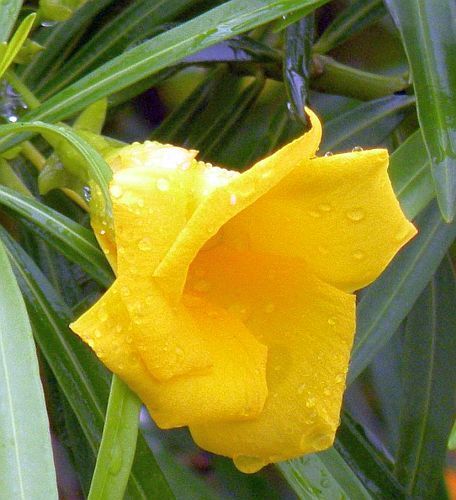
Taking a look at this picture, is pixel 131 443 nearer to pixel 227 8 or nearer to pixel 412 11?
pixel 227 8

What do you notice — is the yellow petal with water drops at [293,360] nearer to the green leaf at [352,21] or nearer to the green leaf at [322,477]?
the green leaf at [322,477]

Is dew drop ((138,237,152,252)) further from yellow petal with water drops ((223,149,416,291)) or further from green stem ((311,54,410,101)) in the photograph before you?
green stem ((311,54,410,101))

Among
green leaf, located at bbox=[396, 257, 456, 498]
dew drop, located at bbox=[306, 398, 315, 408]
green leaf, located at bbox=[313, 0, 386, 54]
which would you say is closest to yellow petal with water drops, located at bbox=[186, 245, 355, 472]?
dew drop, located at bbox=[306, 398, 315, 408]

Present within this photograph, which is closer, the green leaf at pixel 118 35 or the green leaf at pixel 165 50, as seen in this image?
the green leaf at pixel 165 50

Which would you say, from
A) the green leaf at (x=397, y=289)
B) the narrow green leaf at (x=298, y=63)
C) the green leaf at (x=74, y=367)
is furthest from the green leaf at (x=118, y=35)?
the green leaf at (x=397, y=289)

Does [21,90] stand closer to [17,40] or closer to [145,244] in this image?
[17,40]

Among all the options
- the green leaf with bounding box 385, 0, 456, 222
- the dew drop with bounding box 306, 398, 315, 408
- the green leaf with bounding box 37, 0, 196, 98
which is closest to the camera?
the dew drop with bounding box 306, 398, 315, 408

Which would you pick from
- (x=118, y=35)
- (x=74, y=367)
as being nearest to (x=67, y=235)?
(x=74, y=367)
